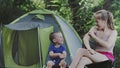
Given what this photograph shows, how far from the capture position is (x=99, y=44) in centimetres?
375

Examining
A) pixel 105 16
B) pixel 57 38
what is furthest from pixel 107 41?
pixel 57 38

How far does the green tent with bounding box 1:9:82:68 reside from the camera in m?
6.62

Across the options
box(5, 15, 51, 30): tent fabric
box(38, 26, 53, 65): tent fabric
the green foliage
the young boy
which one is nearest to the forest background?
the green foliage

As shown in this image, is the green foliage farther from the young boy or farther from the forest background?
the young boy

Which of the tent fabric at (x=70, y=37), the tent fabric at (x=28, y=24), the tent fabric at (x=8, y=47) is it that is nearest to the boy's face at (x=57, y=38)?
the tent fabric at (x=28, y=24)

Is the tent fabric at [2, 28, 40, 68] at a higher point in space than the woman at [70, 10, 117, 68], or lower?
lower

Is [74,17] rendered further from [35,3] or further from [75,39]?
[75,39]

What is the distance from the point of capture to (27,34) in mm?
7047

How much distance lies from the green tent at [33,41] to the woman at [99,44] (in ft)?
9.00

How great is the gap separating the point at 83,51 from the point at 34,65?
3.06m

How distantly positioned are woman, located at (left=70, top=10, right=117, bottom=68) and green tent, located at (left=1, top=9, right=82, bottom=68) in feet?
9.00

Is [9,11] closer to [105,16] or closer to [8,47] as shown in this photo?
[8,47]

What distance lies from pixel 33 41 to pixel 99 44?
3299mm

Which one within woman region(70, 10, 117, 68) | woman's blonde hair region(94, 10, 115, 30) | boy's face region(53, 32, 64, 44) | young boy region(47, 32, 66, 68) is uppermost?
woman's blonde hair region(94, 10, 115, 30)
